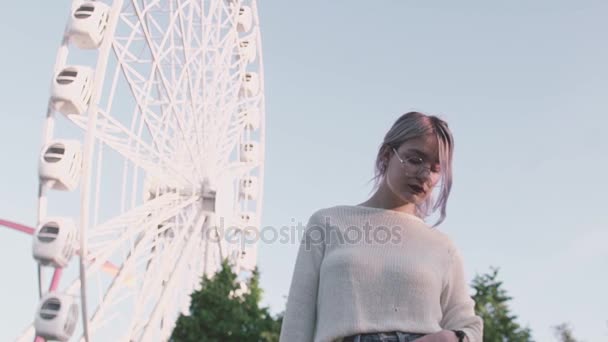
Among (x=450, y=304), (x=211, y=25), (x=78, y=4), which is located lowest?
(x=450, y=304)

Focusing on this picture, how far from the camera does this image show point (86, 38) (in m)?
13.0

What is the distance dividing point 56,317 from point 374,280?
1180cm

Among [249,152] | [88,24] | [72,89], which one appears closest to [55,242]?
[72,89]

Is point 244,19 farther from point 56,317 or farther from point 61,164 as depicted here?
point 56,317

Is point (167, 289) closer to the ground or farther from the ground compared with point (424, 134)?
farther from the ground

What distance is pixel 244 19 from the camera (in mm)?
21391

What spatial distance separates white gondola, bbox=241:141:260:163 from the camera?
22891 millimetres

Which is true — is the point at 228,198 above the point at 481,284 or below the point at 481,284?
above

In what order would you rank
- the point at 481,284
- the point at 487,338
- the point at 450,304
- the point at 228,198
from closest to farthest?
the point at 450,304, the point at 487,338, the point at 481,284, the point at 228,198

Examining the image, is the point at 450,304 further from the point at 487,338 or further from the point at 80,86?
the point at 80,86

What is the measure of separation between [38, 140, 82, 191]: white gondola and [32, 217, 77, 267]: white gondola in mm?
703

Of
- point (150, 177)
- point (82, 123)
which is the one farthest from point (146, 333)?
point (82, 123)

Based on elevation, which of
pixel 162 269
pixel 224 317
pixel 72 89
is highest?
pixel 72 89

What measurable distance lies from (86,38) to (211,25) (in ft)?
20.5
